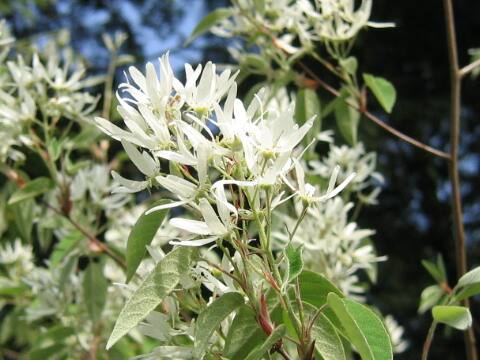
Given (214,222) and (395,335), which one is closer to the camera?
(214,222)

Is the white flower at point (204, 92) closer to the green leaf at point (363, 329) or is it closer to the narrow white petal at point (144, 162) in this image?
the narrow white petal at point (144, 162)

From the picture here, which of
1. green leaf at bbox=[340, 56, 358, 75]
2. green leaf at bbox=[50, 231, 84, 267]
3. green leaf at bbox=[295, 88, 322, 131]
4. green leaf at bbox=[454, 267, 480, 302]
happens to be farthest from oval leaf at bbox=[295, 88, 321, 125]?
green leaf at bbox=[454, 267, 480, 302]

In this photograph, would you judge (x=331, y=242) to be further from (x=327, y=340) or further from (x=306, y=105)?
(x=327, y=340)

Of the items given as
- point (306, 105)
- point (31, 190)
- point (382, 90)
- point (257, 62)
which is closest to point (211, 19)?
point (257, 62)

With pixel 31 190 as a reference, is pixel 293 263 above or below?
above

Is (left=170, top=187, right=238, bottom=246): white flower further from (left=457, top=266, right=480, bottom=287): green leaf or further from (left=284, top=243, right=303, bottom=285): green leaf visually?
(left=457, top=266, right=480, bottom=287): green leaf

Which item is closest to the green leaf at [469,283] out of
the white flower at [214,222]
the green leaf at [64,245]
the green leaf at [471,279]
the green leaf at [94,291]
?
the green leaf at [471,279]
